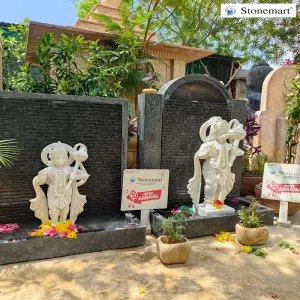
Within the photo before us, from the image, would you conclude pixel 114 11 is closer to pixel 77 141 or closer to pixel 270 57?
pixel 77 141

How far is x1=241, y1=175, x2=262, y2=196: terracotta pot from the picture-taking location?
5778mm

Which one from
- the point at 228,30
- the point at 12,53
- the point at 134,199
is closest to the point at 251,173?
the point at 134,199

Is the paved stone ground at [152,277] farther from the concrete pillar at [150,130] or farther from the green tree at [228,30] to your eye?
the green tree at [228,30]

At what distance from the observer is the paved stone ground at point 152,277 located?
2598mm

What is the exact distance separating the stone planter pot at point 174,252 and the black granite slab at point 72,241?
1.90 feet

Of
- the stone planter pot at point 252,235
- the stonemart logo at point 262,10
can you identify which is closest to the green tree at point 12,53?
the stonemart logo at point 262,10

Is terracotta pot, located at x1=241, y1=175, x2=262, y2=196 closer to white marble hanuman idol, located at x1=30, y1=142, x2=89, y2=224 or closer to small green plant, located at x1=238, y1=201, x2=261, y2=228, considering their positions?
small green plant, located at x1=238, y1=201, x2=261, y2=228

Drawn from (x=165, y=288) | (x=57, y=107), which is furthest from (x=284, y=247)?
(x=57, y=107)

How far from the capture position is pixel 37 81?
5.29m

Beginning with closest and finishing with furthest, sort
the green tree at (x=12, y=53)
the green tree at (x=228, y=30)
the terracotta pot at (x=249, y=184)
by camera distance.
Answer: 1. the terracotta pot at (x=249, y=184)
2. the green tree at (x=12, y=53)
3. the green tree at (x=228, y=30)

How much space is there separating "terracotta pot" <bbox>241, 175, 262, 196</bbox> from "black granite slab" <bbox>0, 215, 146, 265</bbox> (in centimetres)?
302

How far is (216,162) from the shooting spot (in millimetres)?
4098

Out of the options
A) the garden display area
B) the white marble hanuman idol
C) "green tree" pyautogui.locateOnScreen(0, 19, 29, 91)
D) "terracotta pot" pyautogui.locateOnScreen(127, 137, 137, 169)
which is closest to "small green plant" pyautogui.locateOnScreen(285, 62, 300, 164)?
the garden display area

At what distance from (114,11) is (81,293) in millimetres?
8571
